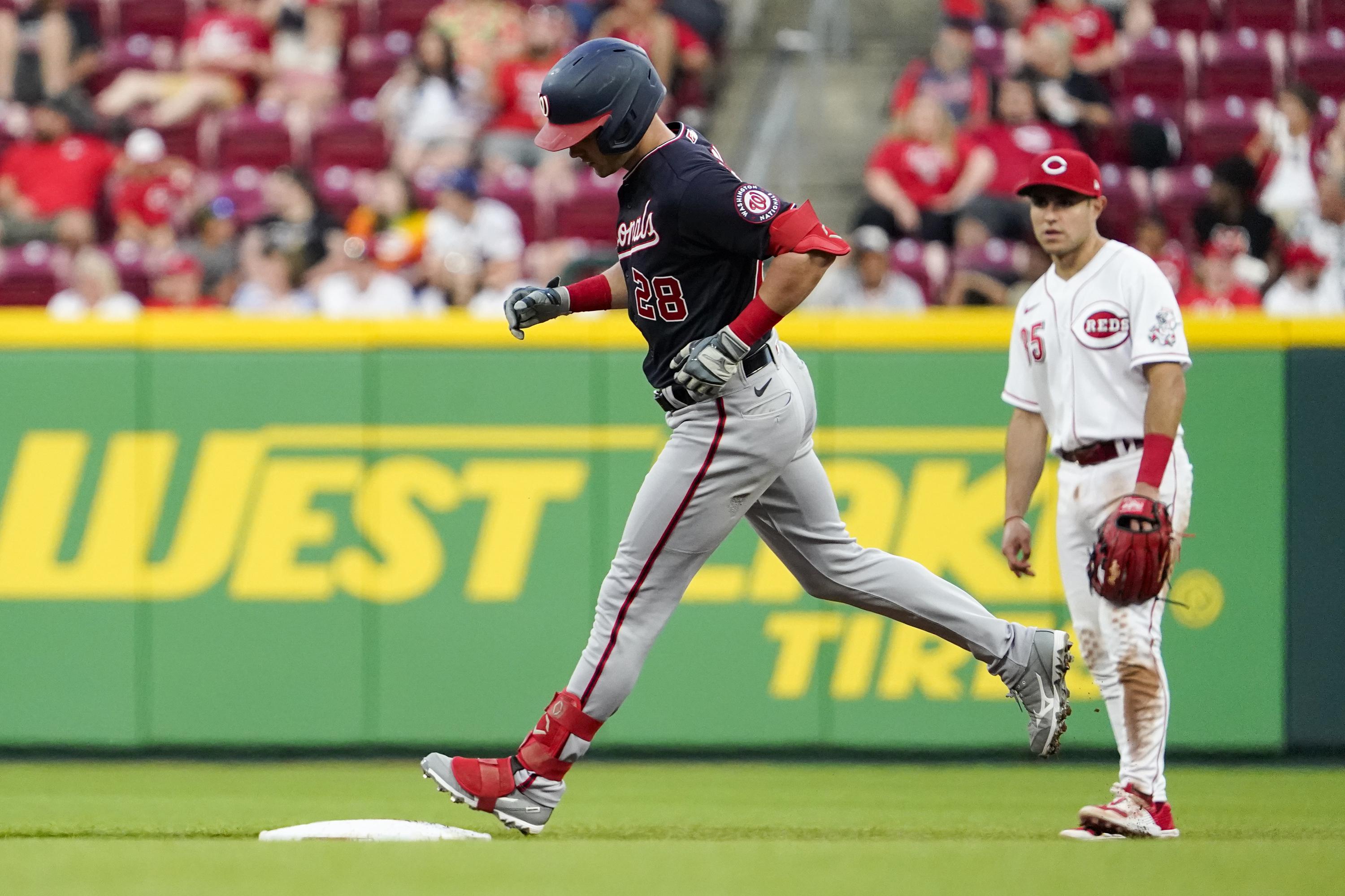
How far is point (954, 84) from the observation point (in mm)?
10508

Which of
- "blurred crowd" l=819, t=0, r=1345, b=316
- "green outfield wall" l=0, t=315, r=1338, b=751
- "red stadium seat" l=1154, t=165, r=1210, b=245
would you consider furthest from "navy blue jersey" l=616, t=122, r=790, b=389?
"red stadium seat" l=1154, t=165, r=1210, b=245

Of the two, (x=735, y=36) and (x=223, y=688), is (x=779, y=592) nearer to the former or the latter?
(x=223, y=688)

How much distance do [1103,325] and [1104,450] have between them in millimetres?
354

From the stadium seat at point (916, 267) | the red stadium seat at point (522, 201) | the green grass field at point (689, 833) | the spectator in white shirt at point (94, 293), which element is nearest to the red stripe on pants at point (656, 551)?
the green grass field at point (689, 833)

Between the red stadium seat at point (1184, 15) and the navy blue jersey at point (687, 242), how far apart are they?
7.75 meters

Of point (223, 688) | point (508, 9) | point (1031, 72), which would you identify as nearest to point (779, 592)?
point (223, 688)

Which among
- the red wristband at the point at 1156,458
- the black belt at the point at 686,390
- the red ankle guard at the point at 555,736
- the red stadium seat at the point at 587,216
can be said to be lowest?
the red ankle guard at the point at 555,736

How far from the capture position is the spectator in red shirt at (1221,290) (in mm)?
8703

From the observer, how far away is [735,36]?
38.6ft

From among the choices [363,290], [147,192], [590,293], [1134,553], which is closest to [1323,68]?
[363,290]

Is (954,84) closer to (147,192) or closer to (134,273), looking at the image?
(147,192)

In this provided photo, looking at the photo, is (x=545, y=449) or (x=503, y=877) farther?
(x=545, y=449)

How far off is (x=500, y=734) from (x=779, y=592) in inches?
49.9

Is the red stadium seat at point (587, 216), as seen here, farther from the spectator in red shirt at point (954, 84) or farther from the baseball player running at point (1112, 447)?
the baseball player running at point (1112, 447)
